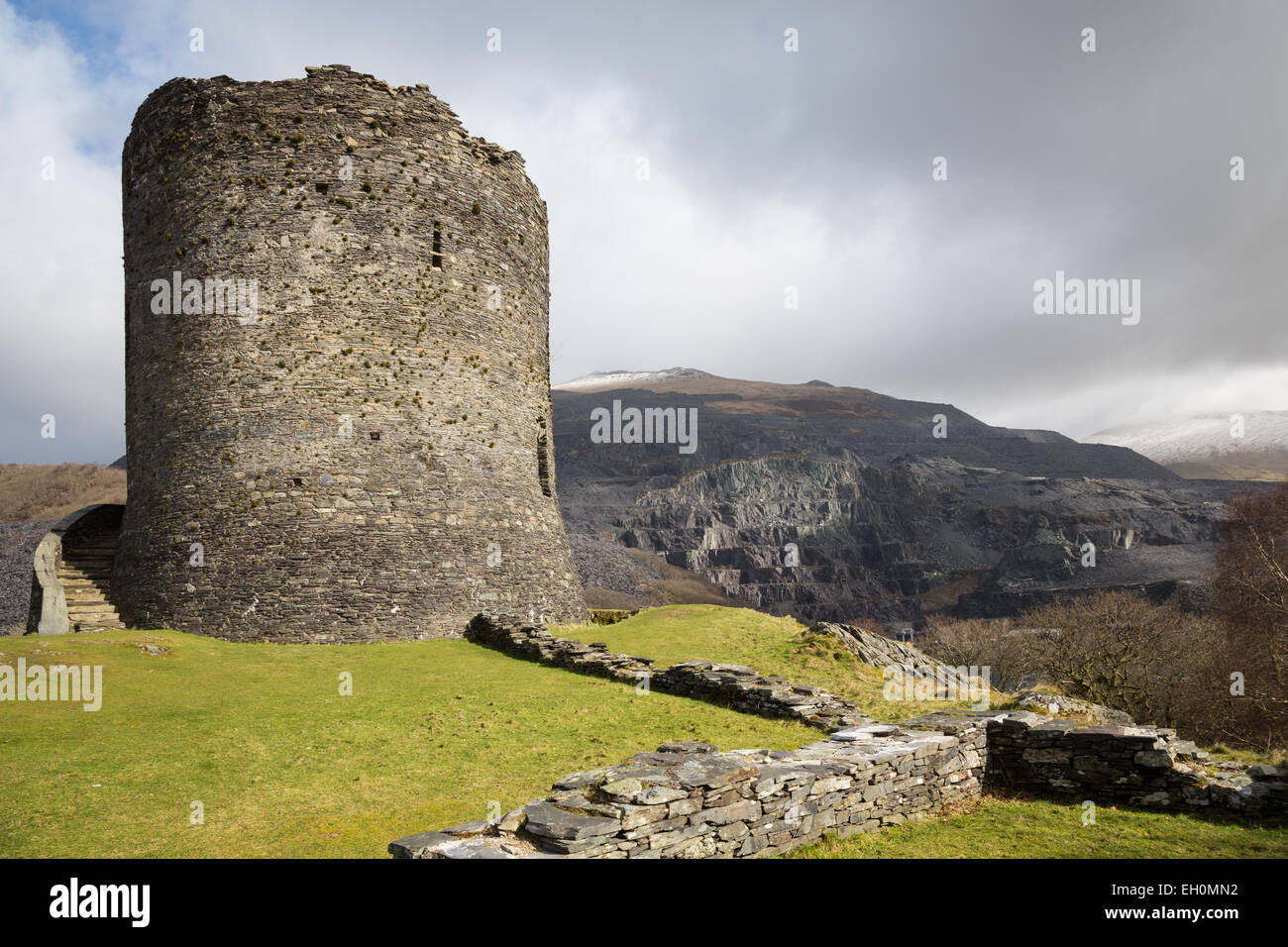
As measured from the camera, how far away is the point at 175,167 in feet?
66.8

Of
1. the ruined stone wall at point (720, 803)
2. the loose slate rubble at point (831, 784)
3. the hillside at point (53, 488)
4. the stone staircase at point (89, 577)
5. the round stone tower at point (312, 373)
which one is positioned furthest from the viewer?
the hillside at point (53, 488)

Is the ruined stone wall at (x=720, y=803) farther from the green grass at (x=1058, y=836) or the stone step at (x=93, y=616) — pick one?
the stone step at (x=93, y=616)

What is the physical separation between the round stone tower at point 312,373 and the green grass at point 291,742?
226cm

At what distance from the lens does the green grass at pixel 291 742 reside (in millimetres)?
7781

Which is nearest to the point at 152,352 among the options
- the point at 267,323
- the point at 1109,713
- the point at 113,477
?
the point at 267,323

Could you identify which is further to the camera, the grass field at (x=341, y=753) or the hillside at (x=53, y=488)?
the hillside at (x=53, y=488)

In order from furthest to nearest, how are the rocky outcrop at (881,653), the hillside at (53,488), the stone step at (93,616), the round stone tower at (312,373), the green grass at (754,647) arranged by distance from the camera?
the hillside at (53,488), the rocky outcrop at (881,653), the stone step at (93,616), the round stone tower at (312,373), the green grass at (754,647)

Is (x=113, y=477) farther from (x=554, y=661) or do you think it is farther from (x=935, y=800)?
(x=935, y=800)

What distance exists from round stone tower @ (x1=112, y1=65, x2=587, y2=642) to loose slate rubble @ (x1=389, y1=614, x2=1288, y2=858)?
1004 cm

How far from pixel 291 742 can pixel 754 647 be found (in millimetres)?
11819

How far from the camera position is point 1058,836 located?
855cm

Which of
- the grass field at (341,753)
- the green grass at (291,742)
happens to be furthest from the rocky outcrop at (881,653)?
the green grass at (291,742)

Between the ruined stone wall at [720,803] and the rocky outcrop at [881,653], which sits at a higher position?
the ruined stone wall at [720,803]

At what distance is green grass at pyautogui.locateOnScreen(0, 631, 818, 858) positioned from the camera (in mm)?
7781
